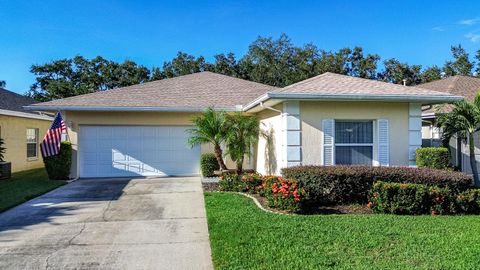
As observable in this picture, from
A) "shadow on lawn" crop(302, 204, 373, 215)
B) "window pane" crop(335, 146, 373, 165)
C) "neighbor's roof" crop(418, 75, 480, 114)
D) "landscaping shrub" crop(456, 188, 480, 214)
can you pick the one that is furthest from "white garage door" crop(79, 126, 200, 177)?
"landscaping shrub" crop(456, 188, 480, 214)

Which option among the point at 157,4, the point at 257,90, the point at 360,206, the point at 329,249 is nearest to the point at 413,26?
the point at 257,90

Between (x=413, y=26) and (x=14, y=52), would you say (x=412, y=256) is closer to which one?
(x=413, y=26)

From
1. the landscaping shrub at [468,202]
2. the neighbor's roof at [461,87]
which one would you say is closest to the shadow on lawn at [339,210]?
the landscaping shrub at [468,202]

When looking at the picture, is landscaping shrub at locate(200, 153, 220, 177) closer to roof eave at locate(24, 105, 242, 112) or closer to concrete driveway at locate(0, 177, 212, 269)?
roof eave at locate(24, 105, 242, 112)

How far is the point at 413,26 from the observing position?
2153cm

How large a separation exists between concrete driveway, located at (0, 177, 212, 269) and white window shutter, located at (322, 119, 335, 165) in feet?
12.2

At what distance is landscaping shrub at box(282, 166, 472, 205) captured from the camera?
9.02 m

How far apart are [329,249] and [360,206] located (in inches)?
145

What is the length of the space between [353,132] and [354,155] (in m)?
0.68

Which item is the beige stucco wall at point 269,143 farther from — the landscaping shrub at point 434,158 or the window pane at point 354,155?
the landscaping shrub at point 434,158

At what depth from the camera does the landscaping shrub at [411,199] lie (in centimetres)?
829

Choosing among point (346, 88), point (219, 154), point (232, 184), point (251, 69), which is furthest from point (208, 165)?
point (251, 69)

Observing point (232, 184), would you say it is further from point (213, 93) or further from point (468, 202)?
point (213, 93)

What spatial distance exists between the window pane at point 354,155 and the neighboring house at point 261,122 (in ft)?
0.09
